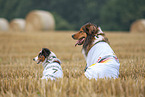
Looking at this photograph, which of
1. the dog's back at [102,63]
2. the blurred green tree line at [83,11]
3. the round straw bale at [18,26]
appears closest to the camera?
the dog's back at [102,63]

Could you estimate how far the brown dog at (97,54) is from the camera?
2.81m

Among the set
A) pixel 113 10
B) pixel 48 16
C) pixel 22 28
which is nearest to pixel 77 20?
pixel 113 10

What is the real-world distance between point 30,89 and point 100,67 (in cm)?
111

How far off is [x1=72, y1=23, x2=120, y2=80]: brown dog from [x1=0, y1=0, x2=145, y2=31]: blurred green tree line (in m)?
22.5

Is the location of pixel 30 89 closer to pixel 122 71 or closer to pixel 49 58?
pixel 49 58

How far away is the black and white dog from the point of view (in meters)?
3.16

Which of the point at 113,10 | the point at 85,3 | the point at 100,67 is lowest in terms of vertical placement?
the point at 100,67

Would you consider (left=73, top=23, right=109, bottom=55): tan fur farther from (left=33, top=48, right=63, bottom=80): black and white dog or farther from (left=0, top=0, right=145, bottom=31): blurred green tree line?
(left=0, top=0, right=145, bottom=31): blurred green tree line

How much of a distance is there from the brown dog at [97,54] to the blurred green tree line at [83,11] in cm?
2254

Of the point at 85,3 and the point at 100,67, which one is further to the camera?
the point at 85,3

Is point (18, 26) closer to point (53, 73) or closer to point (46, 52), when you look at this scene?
point (46, 52)

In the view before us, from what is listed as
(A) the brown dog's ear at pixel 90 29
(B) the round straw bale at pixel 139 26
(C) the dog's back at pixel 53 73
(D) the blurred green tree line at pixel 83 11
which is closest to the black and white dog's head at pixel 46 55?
(C) the dog's back at pixel 53 73

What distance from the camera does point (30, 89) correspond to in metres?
→ 2.62

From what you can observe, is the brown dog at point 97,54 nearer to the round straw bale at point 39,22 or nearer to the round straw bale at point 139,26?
the round straw bale at point 39,22
